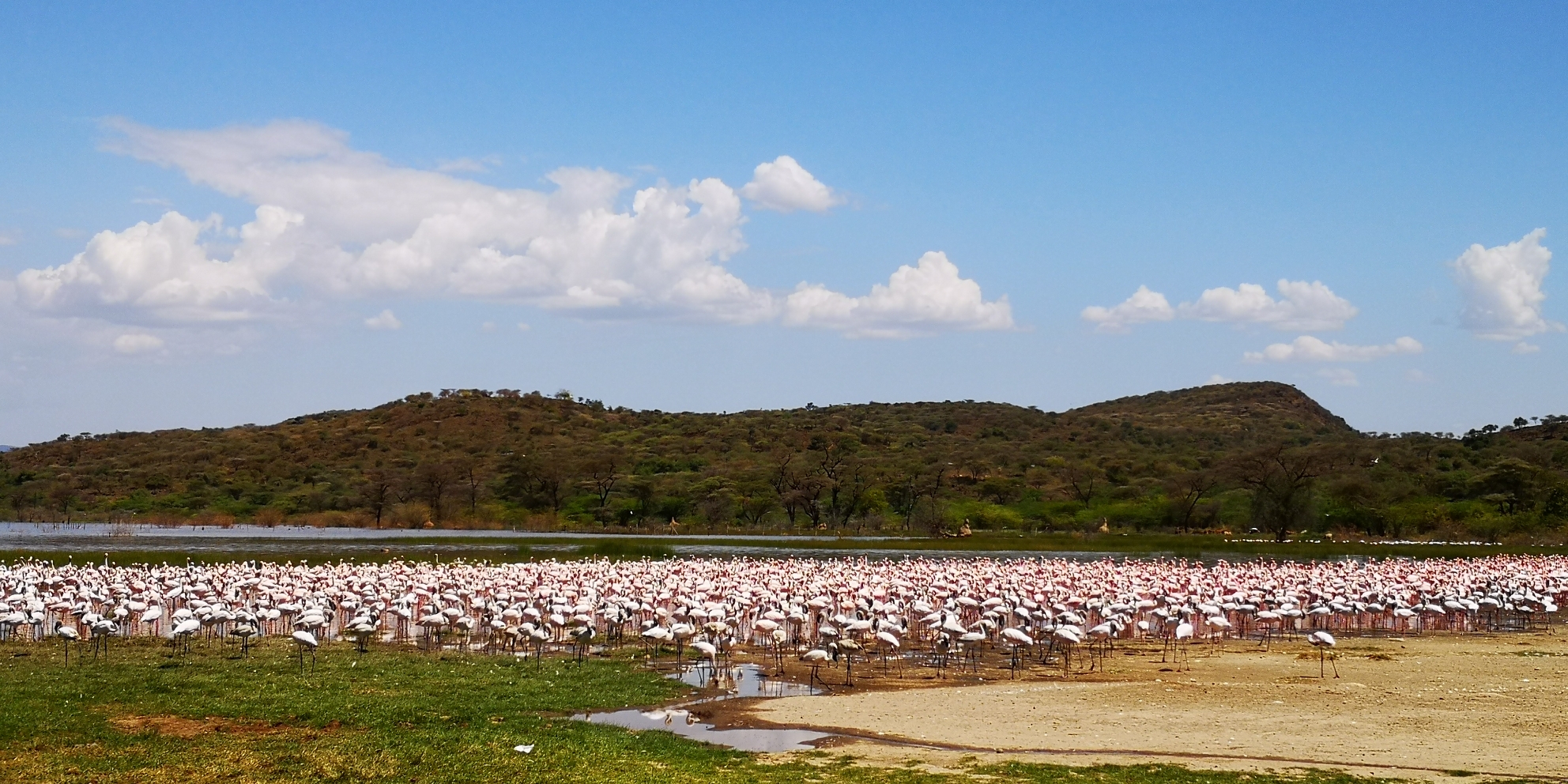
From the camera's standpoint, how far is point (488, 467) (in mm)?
98312

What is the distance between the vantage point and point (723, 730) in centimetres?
1552

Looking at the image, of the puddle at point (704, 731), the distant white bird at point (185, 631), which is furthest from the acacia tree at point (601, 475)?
the puddle at point (704, 731)

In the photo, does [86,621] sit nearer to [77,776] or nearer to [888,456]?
[77,776]

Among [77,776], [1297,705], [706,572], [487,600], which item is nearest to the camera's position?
[77,776]

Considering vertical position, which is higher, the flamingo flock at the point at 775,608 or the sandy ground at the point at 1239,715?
the flamingo flock at the point at 775,608

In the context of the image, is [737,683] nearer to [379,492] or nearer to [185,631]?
[185,631]

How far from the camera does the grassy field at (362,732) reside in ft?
40.9

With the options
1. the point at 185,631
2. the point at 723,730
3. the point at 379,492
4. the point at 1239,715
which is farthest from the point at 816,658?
the point at 379,492

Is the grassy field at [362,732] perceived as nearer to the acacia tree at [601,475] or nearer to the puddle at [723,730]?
the puddle at [723,730]

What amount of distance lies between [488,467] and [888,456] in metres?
30.6

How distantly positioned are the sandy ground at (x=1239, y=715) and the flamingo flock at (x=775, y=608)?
1367 millimetres

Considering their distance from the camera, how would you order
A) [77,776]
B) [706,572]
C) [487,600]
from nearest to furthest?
1. [77,776]
2. [487,600]
3. [706,572]

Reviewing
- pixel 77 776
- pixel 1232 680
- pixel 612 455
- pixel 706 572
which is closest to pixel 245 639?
pixel 77 776

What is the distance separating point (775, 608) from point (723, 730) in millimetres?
7958
